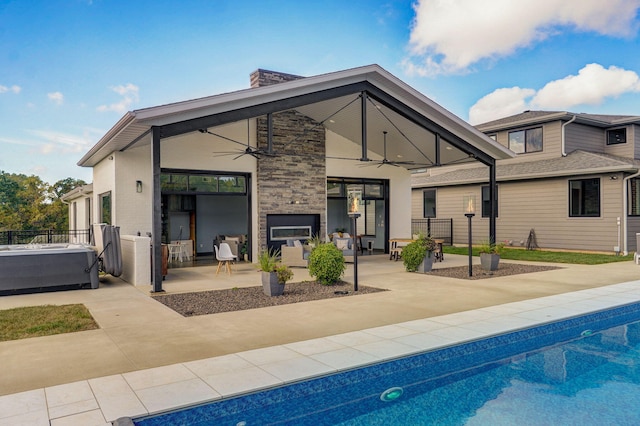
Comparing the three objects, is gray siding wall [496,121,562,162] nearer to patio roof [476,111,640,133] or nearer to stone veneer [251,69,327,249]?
patio roof [476,111,640,133]

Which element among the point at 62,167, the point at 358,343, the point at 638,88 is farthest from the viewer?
the point at 62,167

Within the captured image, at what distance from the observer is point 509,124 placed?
18.8 m

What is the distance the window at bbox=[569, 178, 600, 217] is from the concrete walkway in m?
5.82

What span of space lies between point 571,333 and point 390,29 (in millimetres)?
14169

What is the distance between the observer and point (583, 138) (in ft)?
59.6

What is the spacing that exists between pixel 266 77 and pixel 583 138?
12.9 metres

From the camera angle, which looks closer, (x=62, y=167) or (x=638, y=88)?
(x=638, y=88)

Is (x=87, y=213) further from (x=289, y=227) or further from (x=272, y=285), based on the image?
(x=272, y=285)

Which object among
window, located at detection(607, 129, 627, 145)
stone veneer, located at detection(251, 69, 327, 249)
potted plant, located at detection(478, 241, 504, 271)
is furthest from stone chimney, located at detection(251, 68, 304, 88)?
window, located at detection(607, 129, 627, 145)

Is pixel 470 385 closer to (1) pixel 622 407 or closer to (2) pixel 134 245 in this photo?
(1) pixel 622 407

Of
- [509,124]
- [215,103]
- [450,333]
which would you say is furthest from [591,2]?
[450,333]

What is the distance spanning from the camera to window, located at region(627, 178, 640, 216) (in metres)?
15.7

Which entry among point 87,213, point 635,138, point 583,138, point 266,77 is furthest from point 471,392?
point 635,138

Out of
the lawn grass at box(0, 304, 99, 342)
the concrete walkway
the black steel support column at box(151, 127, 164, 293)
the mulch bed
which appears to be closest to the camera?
the concrete walkway
